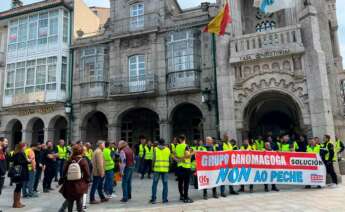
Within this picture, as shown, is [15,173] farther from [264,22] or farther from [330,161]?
[264,22]

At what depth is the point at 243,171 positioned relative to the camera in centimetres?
1002

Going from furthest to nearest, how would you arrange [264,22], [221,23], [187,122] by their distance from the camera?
[187,122]
[264,22]
[221,23]

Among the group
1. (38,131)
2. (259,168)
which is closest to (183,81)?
(259,168)

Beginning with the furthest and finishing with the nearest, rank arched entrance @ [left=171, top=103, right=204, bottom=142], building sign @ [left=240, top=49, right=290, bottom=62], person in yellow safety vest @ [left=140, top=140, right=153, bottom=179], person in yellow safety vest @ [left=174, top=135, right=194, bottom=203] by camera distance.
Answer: arched entrance @ [left=171, top=103, right=204, bottom=142] < person in yellow safety vest @ [left=140, top=140, right=153, bottom=179] < building sign @ [left=240, top=49, right=290, bottom=62] < person in yellow safety vest @ [left=174, top=135, right=194, bottom=203]

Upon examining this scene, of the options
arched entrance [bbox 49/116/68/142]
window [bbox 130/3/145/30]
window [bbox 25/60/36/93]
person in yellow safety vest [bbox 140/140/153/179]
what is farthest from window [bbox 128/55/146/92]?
window [bbox 25/60/36/93]

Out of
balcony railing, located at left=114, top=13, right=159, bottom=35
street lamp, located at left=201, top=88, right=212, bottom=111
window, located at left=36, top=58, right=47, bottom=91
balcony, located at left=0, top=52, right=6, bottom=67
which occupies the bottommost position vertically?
street lamp, located at left=201, top=88, right=212, bottom=111

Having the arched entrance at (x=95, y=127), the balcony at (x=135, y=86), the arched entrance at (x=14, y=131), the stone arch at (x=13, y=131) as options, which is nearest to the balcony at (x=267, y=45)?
the balcony at (x=135, y=86)

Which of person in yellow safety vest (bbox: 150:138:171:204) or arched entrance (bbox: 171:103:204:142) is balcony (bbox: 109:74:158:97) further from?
person in yellow safety vest (bbox: 150:138:171:204)

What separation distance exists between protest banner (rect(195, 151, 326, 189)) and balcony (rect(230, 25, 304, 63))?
5278 millimetres

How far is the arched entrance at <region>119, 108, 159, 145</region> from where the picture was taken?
21.3 metres

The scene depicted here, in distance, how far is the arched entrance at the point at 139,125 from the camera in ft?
69.8

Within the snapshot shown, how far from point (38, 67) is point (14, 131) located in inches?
235

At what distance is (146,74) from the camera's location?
62.7 ft

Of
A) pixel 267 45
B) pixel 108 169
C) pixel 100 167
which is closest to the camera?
pixel 100 167
